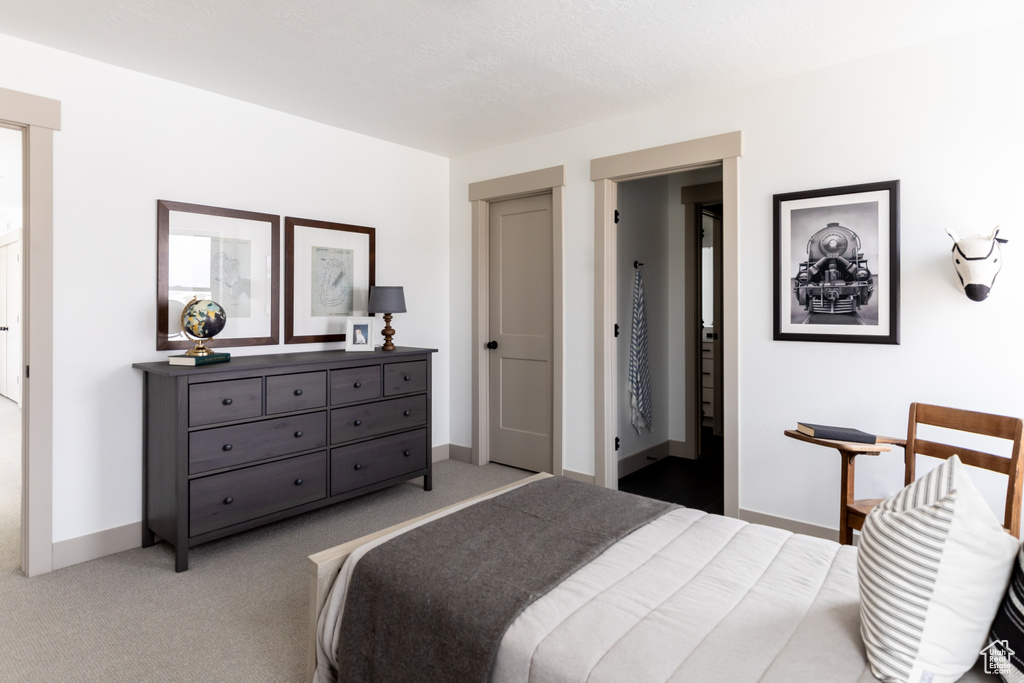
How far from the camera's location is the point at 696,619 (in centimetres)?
137

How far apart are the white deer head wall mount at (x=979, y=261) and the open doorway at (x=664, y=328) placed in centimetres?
213

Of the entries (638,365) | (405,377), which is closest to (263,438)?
(405,377)

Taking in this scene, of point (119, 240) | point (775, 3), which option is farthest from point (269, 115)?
point (775, 3)

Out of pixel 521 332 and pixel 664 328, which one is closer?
pixel 521 332

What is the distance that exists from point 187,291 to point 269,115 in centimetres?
125

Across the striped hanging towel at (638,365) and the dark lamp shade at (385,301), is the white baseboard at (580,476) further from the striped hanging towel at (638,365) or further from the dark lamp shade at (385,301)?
the dark lamp shade at (385,301)

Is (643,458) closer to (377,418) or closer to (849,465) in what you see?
(377,418)

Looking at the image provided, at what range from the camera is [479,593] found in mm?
1476

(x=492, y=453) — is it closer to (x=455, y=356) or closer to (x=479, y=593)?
(x=455, y=356)

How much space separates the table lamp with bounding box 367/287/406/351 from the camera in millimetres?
3965

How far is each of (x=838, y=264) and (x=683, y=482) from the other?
2002 millimetres

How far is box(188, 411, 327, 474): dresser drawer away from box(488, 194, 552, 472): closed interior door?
1.68 metres

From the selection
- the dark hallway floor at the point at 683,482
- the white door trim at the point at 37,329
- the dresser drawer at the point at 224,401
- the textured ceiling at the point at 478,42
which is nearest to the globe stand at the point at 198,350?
the dresser drawer at the point at 224,401

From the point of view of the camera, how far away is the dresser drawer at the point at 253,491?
2.86m
